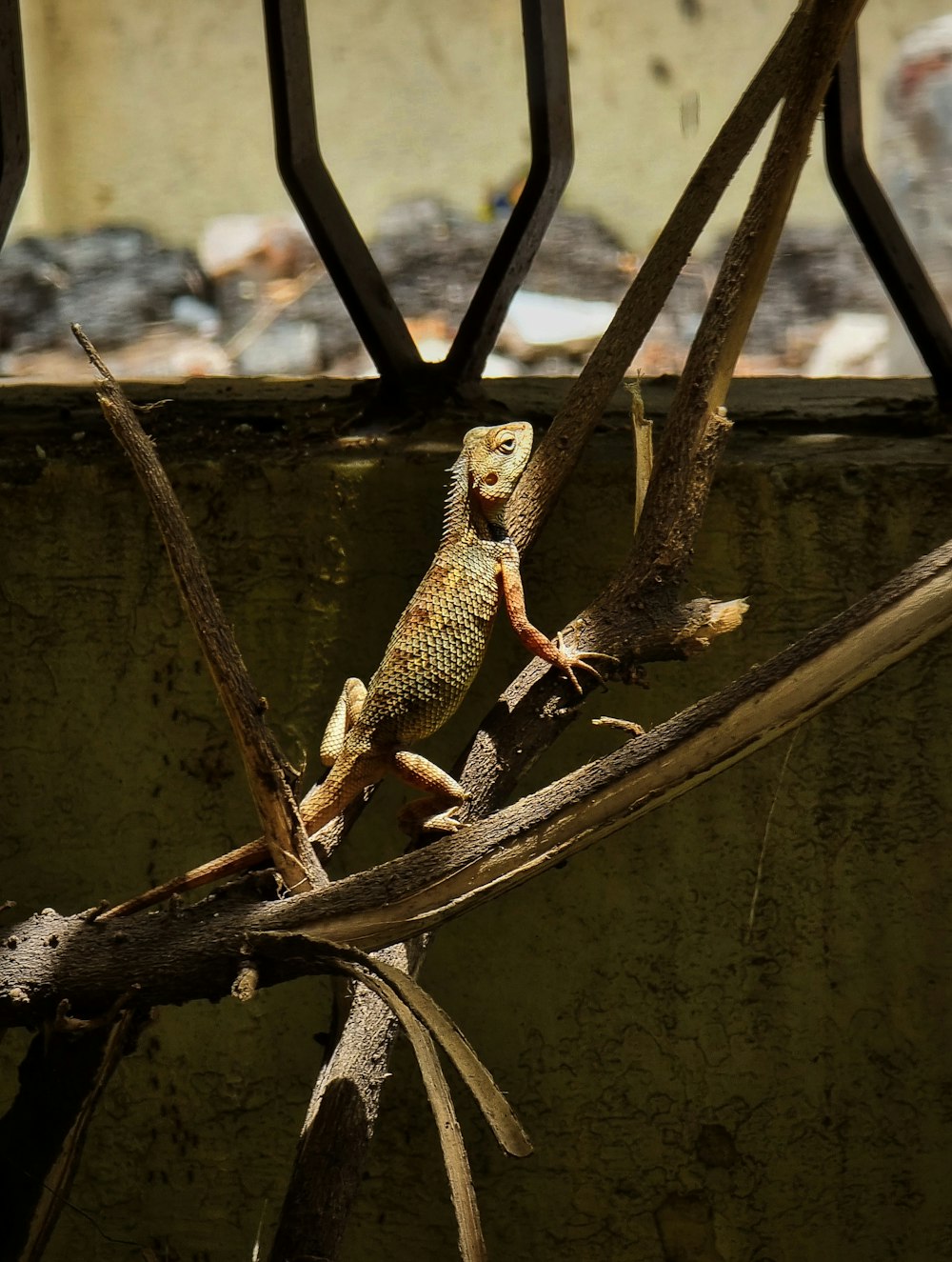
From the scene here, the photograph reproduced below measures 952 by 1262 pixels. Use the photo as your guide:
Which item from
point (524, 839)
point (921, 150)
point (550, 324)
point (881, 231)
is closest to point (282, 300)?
point (550, 324)

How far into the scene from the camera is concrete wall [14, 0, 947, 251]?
590cm

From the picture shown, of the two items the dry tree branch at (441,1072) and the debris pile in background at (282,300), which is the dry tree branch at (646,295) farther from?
the debris pile in background at (282,300)

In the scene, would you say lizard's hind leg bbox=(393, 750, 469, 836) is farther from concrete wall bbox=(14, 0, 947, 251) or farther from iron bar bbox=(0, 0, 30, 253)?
Result: concrete wall bbox=(14, 0, 947, 251)

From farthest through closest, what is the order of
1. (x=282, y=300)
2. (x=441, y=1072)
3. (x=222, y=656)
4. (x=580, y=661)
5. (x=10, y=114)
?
(x=282, y=300) < (x=10, y=114) < (x=580, y=661) < (x=222, y=656) < (x=441, y=1072)

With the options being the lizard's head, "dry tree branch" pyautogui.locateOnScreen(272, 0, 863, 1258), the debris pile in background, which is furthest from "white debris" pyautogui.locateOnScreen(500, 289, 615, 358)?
"dry tree branch" pyautogui.locateOnScreen(272, 0, 863, 1258)

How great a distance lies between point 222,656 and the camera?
67.2 inches

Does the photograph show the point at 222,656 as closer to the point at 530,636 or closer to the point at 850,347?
the point at 530,636

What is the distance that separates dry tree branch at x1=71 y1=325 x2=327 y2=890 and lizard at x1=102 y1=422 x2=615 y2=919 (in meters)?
0.08

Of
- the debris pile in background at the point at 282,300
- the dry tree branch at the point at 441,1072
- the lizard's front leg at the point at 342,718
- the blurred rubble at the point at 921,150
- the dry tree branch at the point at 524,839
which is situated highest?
the blurred rubble at the point at 921,150

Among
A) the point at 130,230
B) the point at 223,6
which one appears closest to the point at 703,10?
the point at 223,6

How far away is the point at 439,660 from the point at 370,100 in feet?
15.4

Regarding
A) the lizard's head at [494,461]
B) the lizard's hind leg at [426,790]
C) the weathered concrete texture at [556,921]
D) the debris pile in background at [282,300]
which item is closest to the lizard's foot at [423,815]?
the lizard's hind leg at [426,790]

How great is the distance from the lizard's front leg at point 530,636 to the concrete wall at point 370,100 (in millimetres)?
4300

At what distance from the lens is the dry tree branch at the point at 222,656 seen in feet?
5.58
